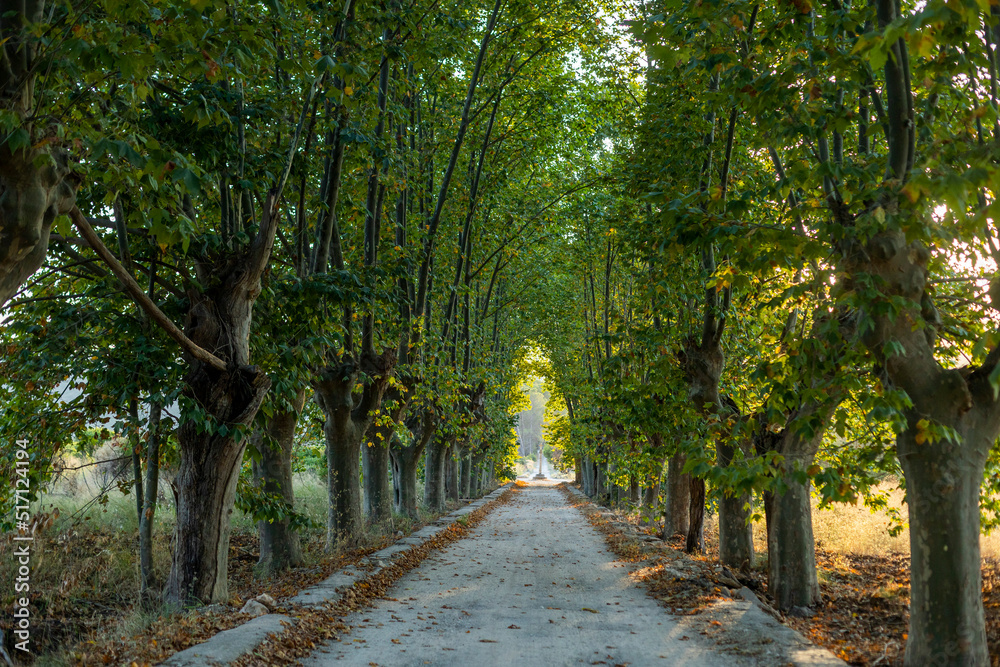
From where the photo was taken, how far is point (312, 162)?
834 cm

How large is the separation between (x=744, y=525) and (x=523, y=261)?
47.2ft

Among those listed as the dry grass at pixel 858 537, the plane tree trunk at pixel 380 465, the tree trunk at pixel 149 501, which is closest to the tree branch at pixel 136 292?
the tree trunk at pixel 149 501

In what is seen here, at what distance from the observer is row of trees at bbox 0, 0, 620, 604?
4352 millimetres

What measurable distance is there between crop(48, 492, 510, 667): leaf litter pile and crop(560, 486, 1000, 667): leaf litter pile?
4.02 m

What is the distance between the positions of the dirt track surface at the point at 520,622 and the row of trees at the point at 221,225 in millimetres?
1989

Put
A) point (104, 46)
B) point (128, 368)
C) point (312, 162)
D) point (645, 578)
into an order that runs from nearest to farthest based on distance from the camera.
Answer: point (104, 46), point (128, 368), point (312, 162), point (645, 578)

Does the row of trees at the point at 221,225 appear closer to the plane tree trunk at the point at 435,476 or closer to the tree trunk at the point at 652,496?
the tree trunk at the point at 652,496

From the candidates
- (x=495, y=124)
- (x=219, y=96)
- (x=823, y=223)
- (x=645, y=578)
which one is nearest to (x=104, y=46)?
(x=219, y=96)

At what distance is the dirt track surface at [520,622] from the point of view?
18.9 feet

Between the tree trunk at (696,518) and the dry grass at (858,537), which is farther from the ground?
the tree trunk at (696,518)

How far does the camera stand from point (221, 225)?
25.2 ft

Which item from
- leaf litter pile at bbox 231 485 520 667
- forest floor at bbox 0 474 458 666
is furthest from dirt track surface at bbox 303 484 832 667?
forest floor at bbox 0 474 458 666

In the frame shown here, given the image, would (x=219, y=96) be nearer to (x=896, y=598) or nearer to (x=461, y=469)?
(x=896, y=598)

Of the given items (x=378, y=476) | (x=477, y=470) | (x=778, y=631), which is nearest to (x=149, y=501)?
(x=778, y=631)
